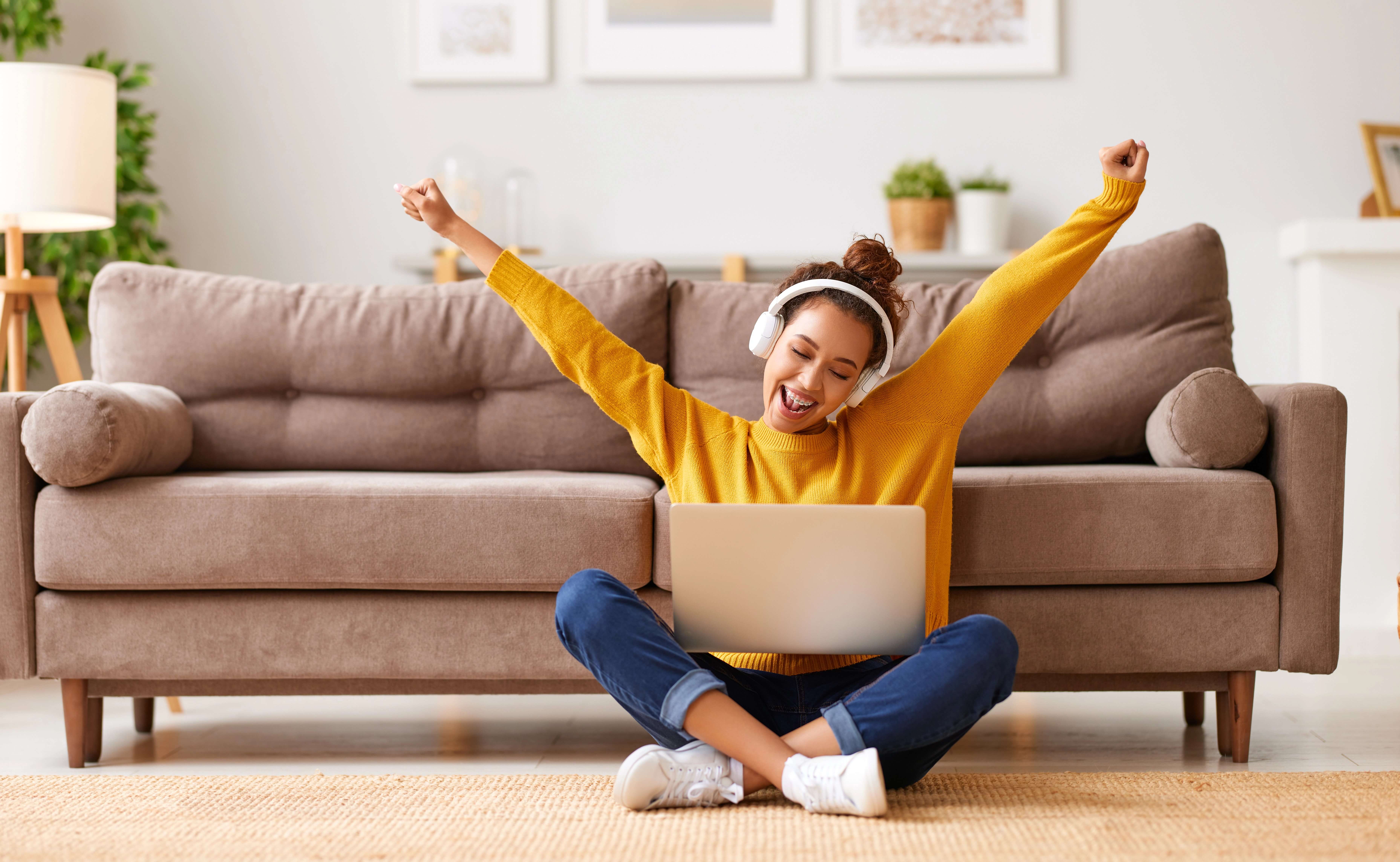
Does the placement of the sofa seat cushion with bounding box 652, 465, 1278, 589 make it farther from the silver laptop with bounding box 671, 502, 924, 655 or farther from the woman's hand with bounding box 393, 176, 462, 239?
the woman's hand with bounding box 393, 176, 462, 239

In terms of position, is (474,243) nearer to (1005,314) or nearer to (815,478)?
(815,478)

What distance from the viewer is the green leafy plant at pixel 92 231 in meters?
3.06

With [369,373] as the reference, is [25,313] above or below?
above

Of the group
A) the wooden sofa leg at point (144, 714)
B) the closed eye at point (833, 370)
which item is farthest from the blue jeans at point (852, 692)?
the wooden sofa leg at point (144, 714)

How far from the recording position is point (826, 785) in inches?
51.6

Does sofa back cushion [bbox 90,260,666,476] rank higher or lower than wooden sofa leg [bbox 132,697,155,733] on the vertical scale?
higher

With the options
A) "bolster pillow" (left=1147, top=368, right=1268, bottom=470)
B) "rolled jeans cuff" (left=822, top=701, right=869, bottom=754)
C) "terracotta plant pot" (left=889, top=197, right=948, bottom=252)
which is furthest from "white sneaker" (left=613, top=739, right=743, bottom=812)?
"terracotta plant pot" (left=889, top=197, right=948, bottom=252)

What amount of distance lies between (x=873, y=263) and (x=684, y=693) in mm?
640

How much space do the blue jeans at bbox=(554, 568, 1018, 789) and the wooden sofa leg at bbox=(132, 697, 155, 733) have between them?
1.01 metres

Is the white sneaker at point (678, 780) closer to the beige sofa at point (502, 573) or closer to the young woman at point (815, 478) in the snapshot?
the young woman at point (815, 478)

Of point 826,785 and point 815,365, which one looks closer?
point 826,785

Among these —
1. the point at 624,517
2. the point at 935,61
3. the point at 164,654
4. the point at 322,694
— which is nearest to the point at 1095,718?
the point at 624,517

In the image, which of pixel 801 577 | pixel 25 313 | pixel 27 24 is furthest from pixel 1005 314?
pixel 27 24

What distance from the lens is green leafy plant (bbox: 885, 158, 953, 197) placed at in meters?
3.11
